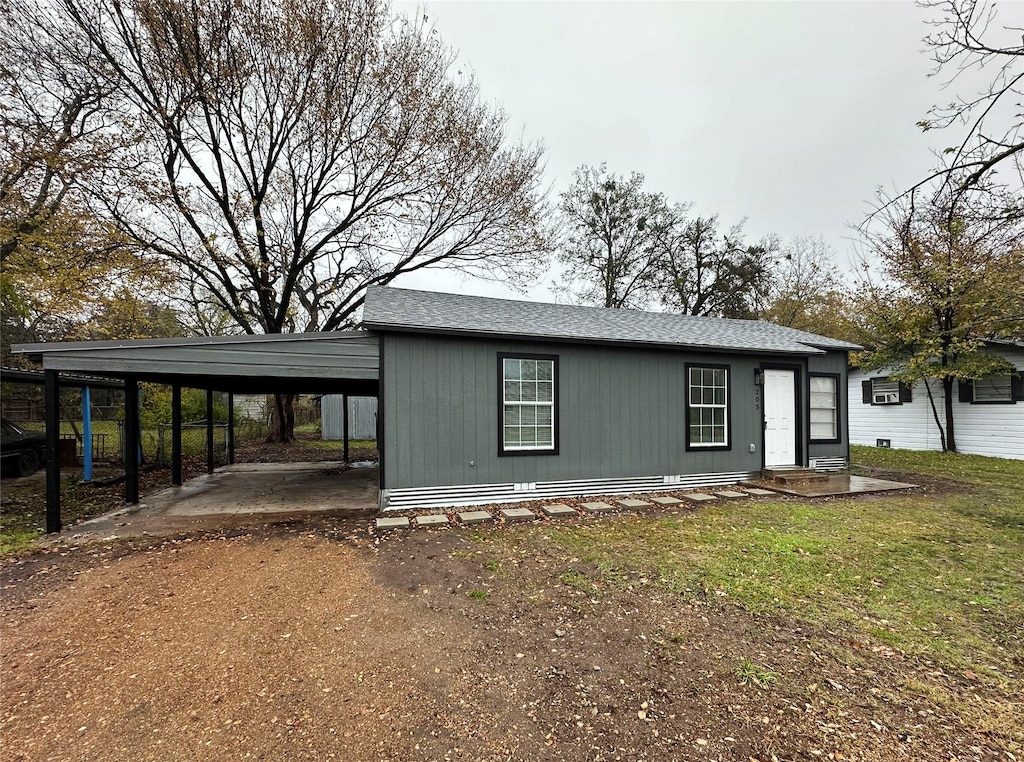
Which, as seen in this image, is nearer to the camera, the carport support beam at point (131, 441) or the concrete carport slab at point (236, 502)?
the concrete carport slab at point (236, 502)

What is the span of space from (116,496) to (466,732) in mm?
8594

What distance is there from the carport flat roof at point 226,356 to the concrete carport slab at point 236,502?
1.98 meters

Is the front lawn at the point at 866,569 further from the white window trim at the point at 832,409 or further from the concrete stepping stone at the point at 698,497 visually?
the white window trim at the point at 832,409

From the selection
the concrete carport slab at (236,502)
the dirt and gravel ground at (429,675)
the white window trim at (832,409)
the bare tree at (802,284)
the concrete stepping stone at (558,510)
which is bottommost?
the concrete carport slab at (236,502)

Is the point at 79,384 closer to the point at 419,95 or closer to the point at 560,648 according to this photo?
the point at 419,95

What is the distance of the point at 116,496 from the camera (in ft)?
25.0

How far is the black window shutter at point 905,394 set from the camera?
44.0ft

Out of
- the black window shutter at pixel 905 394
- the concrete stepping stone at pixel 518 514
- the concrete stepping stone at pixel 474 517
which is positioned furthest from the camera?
the black window shutter at pixel 905 394

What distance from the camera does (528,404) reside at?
6.96 metres

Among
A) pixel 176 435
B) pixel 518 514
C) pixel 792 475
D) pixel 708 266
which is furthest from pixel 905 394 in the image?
pixel 176 435

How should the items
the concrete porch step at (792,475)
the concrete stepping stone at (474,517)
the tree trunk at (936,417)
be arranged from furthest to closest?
1. the tree trunk at (936,417)
2. the concrete porch step at (792,475)
3. the concrete stepping stone at (474,517)

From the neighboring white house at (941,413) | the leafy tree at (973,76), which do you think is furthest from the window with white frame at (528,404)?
the neighboring white house at (941,413)

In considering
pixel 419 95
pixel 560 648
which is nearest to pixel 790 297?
pixel 419 95

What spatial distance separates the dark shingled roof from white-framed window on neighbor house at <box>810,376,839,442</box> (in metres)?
0.76
